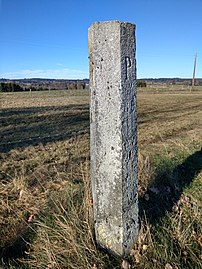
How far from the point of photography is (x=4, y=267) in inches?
96.3

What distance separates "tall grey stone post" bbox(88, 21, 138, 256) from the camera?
2.13m

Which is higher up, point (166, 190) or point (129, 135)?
point (129, 135)

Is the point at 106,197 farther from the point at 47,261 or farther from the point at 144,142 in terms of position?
the point at 144,142

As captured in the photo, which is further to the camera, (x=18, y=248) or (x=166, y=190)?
(x=166, y=190)

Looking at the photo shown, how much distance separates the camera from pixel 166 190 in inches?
148

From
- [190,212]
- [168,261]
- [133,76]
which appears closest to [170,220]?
[190,212]

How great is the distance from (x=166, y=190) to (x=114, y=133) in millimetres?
1916

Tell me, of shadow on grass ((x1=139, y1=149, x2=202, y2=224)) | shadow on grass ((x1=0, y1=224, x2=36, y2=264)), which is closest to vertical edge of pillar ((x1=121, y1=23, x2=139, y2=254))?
shadow on grass ((x1=139, y1=149, x2=202, y2=224))

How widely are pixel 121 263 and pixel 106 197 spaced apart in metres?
0.57

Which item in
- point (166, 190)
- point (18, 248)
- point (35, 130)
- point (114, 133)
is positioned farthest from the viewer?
point (35, 130)

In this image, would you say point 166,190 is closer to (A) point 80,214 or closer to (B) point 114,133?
(A) point 80,214

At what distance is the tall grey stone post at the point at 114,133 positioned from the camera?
2131 millimetres

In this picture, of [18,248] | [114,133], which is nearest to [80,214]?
[18,248]

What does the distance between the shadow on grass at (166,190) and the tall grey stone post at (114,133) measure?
1.30 ft
